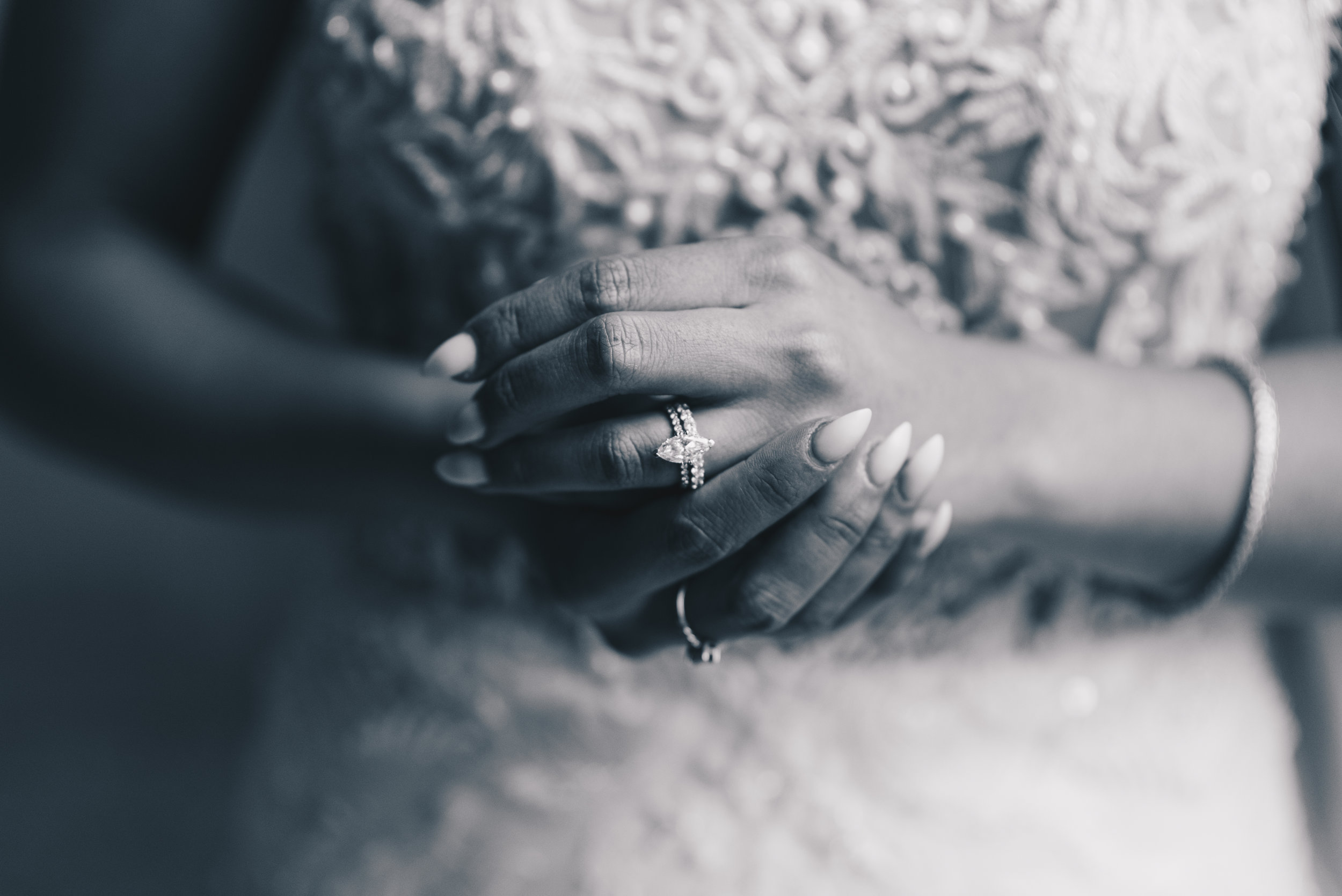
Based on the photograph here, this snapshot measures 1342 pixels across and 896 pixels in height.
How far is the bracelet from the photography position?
61 cm

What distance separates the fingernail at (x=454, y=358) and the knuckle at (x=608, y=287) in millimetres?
71

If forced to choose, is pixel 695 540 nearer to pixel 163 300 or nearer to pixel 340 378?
pixel 340 378

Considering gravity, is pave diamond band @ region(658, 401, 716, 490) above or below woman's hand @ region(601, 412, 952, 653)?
above

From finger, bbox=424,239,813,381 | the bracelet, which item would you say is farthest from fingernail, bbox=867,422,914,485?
the bracelet

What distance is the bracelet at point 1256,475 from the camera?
610 millimetres

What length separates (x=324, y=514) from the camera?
744 mm

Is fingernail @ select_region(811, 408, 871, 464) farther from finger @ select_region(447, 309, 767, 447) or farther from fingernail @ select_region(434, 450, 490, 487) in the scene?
fingernail @ select_region(434, 450, 490, 487)

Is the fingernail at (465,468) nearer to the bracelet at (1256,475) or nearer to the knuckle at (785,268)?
the knuckle at (785,268)

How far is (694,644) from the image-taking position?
1.69ft

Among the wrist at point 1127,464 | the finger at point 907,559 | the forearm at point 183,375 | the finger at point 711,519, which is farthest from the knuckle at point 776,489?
the forearm at point 183,375

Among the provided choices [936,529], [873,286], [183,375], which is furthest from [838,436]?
[183,375]

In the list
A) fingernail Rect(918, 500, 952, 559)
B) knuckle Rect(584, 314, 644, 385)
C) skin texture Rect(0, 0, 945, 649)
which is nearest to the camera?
knuckle Rect(584, 314, 644, 385)

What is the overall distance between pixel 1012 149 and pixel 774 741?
493mm

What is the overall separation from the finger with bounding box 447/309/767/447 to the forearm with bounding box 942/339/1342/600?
236 mm
